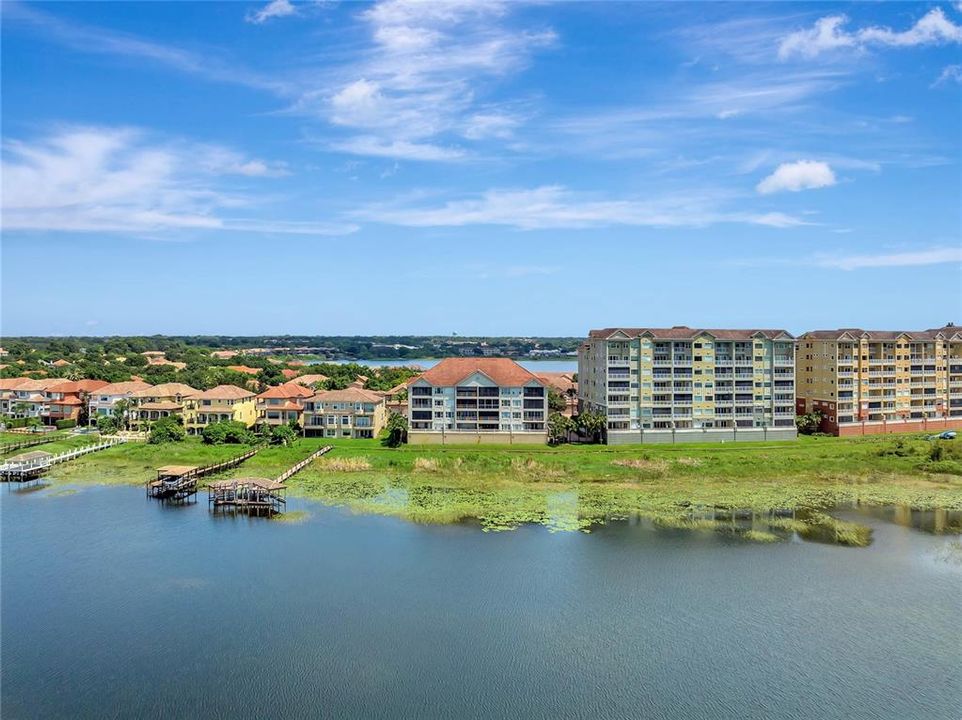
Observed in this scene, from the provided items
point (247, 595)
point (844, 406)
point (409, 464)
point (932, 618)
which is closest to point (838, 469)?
point (844, 406)

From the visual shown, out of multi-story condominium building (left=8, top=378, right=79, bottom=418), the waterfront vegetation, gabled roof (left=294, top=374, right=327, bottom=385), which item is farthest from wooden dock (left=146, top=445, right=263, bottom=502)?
gabled roof (left=294, top=374, right=327, bottom=385)

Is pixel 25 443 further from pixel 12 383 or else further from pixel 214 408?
pixel 12 383

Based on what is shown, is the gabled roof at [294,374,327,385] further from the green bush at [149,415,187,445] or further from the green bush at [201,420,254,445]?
the green bush at [201,420,254,445]

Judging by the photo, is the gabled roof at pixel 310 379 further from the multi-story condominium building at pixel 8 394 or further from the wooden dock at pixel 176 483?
the wooden dock at pixel 176 483

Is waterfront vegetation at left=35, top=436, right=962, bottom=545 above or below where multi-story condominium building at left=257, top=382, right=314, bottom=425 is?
below

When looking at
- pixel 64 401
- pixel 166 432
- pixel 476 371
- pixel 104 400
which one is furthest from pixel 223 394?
pixel 476 371

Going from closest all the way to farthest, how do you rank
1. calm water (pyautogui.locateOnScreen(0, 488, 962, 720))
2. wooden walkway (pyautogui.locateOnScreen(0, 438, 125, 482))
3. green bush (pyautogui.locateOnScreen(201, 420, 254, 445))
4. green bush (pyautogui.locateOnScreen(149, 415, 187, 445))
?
1. calm water (pyautogui.locateOnScreen(0, 488, 962, 720))
2. wooden walkway (pyautogui.locateOnScreen(0, 438, 125, 482))
3. green bush (pyautogui.locateOnScreen(201, 420, 254, 445))
4. green bush (pyautogui.locateOnScreen(149, 415, 187, 445))

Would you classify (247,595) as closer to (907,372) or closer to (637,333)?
(637,333)
